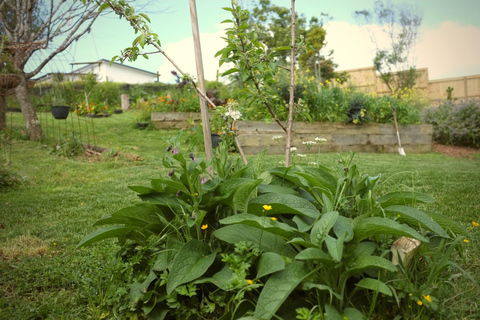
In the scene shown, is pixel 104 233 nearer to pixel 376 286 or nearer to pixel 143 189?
pixel 143 189

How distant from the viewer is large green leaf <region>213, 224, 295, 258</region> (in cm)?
159

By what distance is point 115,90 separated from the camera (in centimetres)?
1811

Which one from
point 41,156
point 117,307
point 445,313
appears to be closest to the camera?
point 445,313

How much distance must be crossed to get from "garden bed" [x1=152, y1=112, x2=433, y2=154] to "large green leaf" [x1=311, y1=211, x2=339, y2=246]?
18.2 feet

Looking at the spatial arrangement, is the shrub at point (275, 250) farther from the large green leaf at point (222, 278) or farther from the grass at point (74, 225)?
the grass at point (74, 225)

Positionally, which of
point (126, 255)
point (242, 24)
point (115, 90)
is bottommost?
point (126, 255)

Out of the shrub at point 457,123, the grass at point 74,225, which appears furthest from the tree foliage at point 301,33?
the grass at point 74,225

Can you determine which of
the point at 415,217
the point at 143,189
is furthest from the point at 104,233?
the point at 415,217

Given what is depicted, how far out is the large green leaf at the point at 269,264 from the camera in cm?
138

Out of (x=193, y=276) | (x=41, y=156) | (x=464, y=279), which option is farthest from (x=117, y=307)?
(x=41, y=156)

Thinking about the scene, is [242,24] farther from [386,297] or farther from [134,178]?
[134,178]

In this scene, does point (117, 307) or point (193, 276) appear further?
point (117, 307)

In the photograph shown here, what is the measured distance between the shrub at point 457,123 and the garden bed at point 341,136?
3.79 feet

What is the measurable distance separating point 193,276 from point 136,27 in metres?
1.62
